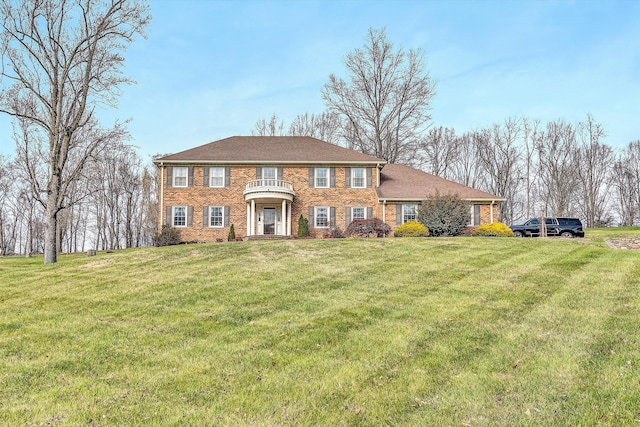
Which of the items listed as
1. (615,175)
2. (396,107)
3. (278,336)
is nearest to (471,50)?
(278,336)

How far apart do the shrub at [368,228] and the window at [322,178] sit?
3.65m

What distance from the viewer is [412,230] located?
22797mm

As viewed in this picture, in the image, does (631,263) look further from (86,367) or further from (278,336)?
(86,367)

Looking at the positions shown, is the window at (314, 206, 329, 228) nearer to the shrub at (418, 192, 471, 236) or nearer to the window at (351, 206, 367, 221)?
the window at (351, 206, 367, 221)

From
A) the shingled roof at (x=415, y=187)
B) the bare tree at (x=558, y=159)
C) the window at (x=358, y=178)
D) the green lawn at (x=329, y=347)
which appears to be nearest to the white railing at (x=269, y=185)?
the window at (x=358, y=178)

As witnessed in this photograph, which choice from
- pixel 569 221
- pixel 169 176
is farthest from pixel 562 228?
pixel 169 176

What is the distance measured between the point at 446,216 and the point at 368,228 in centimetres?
426

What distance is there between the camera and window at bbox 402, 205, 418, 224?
1017 inches

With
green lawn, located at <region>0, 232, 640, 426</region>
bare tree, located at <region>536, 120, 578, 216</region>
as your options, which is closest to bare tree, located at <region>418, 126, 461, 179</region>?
bare tree, located at <region>536, 120, 578, 216</region>

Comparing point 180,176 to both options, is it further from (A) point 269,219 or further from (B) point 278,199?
(B) point 278,199

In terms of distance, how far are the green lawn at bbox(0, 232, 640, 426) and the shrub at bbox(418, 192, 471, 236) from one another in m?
11.3

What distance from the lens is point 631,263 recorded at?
11.5m

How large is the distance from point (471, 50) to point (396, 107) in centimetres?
2326

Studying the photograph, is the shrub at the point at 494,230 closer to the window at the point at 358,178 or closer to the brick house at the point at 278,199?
the brick house at the point at 278,199
